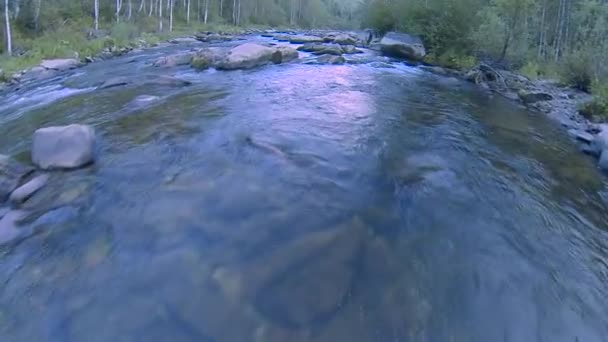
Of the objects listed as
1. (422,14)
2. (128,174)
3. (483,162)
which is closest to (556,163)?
(483,162)

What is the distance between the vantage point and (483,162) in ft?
22.7

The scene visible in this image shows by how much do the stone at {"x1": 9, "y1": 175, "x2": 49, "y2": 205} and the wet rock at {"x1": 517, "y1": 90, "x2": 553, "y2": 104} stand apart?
41.0 feet

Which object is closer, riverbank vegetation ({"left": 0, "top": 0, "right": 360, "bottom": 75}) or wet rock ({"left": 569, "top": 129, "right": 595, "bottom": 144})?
wet rock ({"left": 569, "top": 129, "right": 595, "bottom": 144})

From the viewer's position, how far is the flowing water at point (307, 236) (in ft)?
11.8

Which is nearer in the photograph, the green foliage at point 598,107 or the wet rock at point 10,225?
the wet rock at point 10,225

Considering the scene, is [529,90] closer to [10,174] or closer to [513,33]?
[513,33]

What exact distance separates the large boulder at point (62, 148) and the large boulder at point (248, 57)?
27.2ft

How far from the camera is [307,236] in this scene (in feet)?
15.1

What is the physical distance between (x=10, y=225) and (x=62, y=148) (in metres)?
1.77

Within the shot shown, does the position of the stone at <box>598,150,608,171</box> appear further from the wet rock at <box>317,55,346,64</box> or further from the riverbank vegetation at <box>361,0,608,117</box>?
the wet rock at <box>317,55,346,64</box>

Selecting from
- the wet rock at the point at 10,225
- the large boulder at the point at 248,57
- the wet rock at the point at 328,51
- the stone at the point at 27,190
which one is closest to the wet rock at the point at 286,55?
the large boulder at the point at 248,57

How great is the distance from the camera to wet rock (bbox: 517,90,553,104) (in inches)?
472

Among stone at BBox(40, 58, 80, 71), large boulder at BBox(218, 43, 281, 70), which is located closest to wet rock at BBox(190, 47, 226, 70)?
large boulder at BBox(218, 43, 281, 70)

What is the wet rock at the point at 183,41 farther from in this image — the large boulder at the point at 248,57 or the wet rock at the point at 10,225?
the wet rock at the point at 10,225
